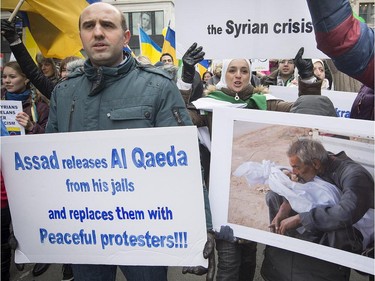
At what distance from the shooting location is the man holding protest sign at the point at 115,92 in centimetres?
178

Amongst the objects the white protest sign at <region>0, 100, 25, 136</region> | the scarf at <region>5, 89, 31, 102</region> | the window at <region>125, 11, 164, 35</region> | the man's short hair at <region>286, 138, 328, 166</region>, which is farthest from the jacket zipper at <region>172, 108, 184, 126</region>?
the window at <region>125, 11, 164, 35</region>

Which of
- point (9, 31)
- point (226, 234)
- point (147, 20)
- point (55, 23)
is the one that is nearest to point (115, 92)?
point (226, 234)

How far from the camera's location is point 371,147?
4.80 ft

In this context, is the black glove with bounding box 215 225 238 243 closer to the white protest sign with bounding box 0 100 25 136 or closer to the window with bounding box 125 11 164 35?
the white protest sign with bounding box 0 100 25 136

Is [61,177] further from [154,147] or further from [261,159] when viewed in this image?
A: [261,159]

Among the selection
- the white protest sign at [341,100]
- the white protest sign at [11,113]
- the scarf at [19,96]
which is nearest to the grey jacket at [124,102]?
the white protest sign at [11,113]

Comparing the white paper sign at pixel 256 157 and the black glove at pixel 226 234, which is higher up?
the white paper sign at pixel 256 157

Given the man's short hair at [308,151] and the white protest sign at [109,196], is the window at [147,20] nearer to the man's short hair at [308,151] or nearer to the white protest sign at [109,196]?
the white protest sign at [109,196]

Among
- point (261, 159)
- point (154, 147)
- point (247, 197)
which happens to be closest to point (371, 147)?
point (261, 159)

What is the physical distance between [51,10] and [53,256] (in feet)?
8.42

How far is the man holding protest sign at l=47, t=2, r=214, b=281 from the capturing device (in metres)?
1.78

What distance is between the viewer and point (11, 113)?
3238 millimetres

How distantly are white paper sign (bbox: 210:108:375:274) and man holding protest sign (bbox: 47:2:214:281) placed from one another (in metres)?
0.22

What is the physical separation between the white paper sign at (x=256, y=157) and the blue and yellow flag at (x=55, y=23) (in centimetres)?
247
